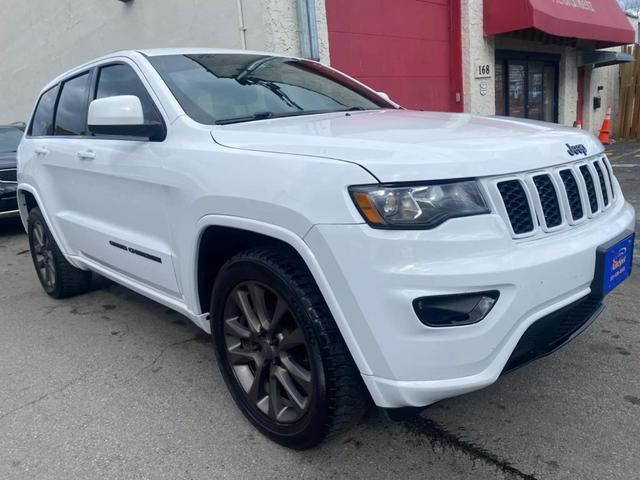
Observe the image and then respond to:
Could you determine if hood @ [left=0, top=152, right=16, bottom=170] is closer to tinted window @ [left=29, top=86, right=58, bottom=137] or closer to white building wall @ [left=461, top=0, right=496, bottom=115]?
tinted window @ [left=29, top=86, right=58, bottom=137]

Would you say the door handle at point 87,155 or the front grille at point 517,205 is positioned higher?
the door handle at point 87,155

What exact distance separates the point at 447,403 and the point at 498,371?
2.82ft

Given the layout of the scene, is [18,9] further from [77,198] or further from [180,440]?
[180,440]

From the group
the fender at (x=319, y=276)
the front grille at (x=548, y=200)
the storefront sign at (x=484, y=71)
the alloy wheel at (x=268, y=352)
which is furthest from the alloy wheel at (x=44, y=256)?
the storefront sign at (x=484, y=71)

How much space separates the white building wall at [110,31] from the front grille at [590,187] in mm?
5297

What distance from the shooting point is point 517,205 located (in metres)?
1.99

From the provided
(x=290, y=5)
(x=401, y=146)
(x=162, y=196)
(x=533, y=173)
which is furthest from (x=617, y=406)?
(x=290, y=5)

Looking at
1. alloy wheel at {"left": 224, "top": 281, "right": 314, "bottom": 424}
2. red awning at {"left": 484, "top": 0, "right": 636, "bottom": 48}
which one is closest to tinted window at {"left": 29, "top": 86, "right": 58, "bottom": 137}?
alloy wheel at {"left": 224, "top": 281, "right": 314, "bottom": 424}

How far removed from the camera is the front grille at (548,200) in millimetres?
2080

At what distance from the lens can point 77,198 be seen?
3.64m

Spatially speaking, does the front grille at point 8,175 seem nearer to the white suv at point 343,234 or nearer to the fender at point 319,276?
the white suv at point 343,234

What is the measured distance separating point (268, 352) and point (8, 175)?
21.5 ft

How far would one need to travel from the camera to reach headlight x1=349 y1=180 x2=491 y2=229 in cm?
184

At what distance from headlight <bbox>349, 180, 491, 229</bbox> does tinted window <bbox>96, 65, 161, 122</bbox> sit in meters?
1.40
